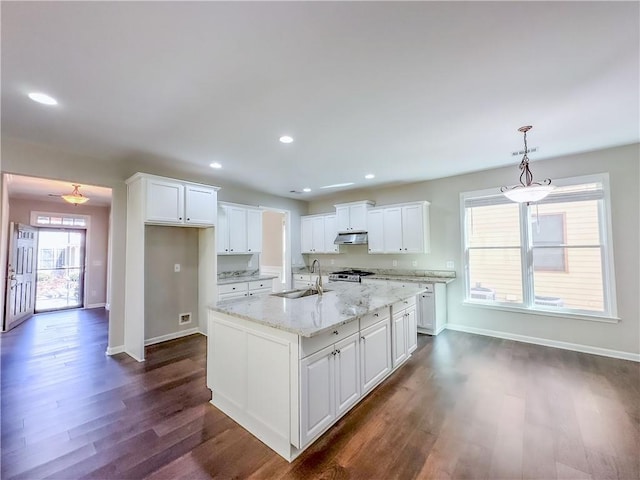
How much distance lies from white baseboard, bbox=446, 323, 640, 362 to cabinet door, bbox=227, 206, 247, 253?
12.9 ft

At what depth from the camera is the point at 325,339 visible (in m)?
2.06

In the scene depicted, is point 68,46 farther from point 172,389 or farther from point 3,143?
point 172,389

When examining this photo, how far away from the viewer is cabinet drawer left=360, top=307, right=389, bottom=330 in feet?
8.24

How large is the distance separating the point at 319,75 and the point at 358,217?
12.6 feet

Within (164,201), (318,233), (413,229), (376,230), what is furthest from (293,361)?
(318,233)

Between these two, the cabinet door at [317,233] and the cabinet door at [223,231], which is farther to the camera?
the cabinet door at [317,233]

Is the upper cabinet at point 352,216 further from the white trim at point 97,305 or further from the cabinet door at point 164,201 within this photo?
the white trim at point 97,305

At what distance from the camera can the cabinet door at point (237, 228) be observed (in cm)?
482

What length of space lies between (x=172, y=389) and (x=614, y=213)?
5.68 meters

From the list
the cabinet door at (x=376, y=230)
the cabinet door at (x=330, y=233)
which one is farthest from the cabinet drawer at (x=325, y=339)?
the cabinet door at (x=330, y=233)

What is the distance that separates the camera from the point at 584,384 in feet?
9.21

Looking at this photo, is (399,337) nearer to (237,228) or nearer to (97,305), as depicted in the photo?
(237,228)

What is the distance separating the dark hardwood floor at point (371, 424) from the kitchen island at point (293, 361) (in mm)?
139

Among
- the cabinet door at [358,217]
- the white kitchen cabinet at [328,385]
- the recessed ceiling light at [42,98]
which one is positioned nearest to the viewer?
the white kitchen cabinet at [328,385]
